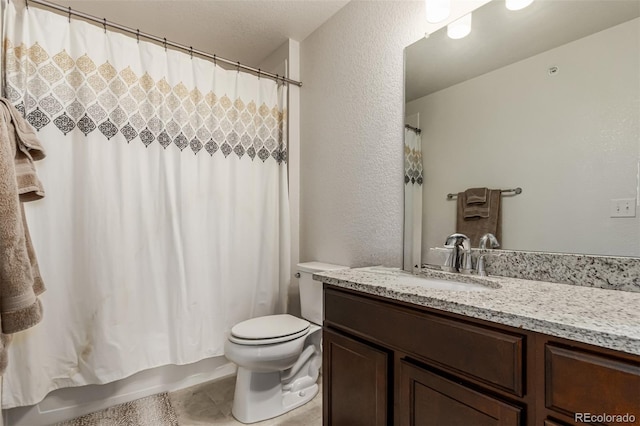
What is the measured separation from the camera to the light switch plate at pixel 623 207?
0.96 meters

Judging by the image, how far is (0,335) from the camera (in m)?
0.91

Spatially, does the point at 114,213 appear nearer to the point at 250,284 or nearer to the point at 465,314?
the point at 250,284

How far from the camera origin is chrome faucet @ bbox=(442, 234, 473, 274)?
4.25 feet

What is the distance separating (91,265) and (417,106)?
183cm

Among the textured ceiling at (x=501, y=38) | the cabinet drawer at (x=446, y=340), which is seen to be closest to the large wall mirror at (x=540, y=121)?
the textured ceiling at (x=501, y=38)

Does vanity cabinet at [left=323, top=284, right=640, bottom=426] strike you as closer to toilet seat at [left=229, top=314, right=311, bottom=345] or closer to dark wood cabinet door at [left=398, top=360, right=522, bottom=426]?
dark wood cabinet door at [left=398, top=360, right=522, bottom=426]

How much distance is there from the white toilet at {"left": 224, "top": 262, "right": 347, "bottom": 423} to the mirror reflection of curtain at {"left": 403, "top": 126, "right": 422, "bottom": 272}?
0.56m

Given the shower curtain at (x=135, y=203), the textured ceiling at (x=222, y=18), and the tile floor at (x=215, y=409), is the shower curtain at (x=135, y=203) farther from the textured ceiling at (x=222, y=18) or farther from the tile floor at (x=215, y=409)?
the textured ceiling at (x=222, y=18)

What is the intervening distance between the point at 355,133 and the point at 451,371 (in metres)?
1.38

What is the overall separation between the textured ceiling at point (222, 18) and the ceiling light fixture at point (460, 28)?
2.67 ft

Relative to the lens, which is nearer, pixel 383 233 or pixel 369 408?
pixel 369 408

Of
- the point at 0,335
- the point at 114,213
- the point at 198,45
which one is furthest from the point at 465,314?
the point at 198,45

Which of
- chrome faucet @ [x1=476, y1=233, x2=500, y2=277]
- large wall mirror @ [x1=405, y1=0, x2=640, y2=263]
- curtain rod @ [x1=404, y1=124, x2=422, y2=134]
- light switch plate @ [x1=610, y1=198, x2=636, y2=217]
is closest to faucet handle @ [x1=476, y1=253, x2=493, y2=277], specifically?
chrome faucet @ [x1=476, y1=233, x2=500, y2=277]

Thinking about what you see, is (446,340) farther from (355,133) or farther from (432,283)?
(355,133)
